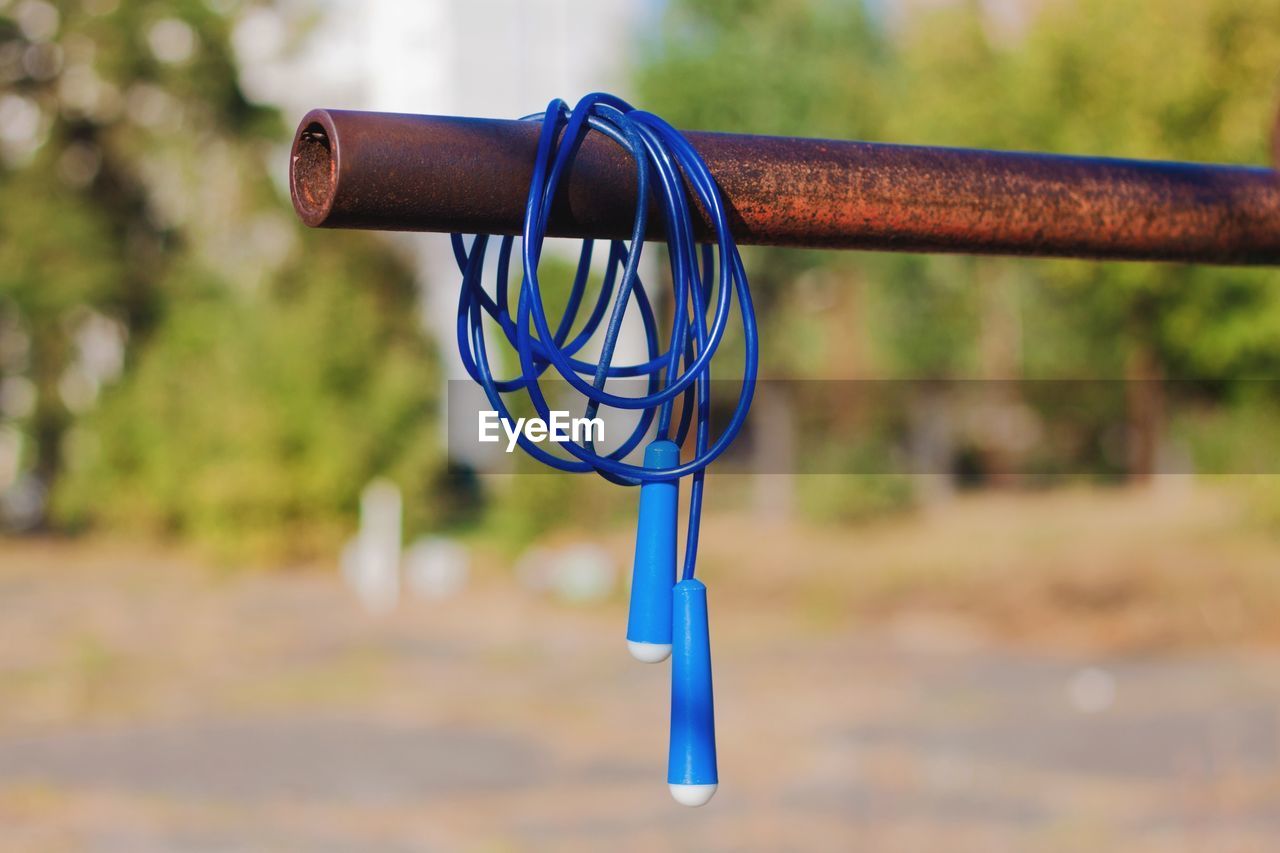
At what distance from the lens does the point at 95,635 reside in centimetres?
1141

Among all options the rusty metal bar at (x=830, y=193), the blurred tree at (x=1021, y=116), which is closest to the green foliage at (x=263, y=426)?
the blurred tree at (x=1021, y=116)

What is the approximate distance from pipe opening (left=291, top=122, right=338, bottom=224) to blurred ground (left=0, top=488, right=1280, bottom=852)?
5.44m

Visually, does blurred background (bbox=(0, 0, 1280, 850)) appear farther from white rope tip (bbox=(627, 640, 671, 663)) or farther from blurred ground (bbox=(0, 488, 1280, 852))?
white rope tip (bbox=(627, 640, 671, 663))

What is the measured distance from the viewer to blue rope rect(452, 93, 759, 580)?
3.52 feet

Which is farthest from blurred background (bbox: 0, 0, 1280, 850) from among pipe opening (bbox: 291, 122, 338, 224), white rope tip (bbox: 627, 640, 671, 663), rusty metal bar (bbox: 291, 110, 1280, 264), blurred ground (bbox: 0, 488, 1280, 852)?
pipe opening (bbox: 291, 122, 338, 224)

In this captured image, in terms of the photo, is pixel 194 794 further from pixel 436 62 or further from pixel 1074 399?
pixel 436 62

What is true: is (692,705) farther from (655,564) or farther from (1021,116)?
(1021,116)

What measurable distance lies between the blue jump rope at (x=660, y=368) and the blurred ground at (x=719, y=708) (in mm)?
5286

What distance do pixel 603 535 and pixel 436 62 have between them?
18991 millimetres

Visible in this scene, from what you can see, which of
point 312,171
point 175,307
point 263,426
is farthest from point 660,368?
point 175,307

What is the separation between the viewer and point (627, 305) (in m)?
1.15

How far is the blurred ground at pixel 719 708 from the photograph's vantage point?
654 cm

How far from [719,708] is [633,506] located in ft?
27.0

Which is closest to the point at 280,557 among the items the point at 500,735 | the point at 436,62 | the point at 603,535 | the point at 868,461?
the point at 603,535
